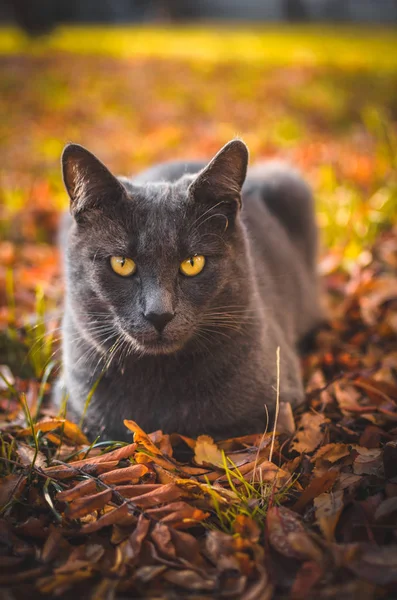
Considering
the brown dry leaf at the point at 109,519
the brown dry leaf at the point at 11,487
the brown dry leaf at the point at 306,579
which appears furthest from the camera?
the brown dry leaf at the point at 11,487

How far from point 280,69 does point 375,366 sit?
7450 millimetres

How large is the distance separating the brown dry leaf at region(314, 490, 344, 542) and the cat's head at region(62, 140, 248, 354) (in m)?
0.65

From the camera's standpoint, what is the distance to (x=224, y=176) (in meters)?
1.89

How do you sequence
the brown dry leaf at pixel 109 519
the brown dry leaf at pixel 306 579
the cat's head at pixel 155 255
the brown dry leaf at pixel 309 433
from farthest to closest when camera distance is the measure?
the brown dry leaf at pixel 309 433 → the cat's head at pixel 155 255 → the brown dry leaf at pixel 109 519 → the brown dry leaf at pixel 306 579

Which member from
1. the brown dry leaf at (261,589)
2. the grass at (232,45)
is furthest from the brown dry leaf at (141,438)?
the grass at (232,45)

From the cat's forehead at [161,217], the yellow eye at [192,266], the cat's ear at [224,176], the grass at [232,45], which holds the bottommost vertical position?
the yellow eye at [192,266]

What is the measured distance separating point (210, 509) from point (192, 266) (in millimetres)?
781

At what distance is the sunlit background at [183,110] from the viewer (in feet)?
13.1

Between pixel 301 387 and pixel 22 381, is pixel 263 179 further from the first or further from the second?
pixel 22 381

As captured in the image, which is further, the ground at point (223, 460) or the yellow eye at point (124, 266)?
the yellow eye at point (124, 266)

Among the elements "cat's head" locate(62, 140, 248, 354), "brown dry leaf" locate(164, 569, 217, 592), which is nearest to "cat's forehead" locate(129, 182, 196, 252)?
"cat's head" locate(62, 140, 248, 354)

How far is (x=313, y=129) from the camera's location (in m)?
6.93

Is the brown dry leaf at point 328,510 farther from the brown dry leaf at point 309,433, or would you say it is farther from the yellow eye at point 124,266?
the yellow eye at point 124,266

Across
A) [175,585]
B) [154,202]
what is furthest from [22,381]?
[175,585]
